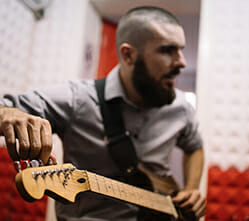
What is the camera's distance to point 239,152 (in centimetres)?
125

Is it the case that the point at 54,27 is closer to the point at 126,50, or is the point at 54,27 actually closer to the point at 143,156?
the point at 126,50

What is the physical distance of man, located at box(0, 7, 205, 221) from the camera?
0.37m

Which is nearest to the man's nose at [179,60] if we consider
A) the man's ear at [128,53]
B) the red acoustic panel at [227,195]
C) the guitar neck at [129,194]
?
the man's ear at [128,53]

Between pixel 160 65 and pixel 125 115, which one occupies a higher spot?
pixel 160 65

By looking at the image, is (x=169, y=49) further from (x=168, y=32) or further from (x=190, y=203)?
(x=190, y=203)

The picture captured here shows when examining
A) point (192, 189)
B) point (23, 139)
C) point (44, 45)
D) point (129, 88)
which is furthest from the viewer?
point (44, 45)

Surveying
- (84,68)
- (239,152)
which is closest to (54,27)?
(84,68)

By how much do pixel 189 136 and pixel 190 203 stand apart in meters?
0.26

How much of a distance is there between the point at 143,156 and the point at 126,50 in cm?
31

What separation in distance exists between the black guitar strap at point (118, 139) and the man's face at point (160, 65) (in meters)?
0.10

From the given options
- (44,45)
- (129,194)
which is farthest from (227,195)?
(44,45)

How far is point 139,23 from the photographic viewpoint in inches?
22.0

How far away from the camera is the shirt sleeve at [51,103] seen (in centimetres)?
49

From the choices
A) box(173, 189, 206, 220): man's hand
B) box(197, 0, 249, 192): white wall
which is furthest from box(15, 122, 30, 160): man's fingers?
box(197, 0, 249, 192): white wall
